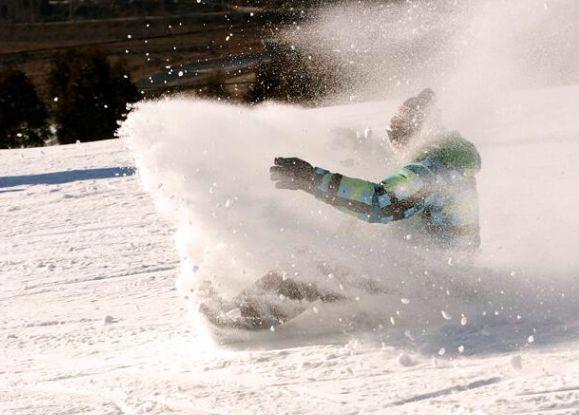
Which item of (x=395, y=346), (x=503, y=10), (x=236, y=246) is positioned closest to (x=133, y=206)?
(x=503, y=10)

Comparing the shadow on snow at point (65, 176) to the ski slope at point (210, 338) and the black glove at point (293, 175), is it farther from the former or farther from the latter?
the black glove at point (293, 175)

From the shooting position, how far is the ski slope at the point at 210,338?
4.80 meters

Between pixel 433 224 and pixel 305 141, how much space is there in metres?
1.19

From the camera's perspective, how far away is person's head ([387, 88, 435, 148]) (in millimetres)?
6176

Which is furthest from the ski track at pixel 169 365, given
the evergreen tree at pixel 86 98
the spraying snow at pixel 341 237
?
the evergreen tree at pixel 86 98

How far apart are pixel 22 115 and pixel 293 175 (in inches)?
626

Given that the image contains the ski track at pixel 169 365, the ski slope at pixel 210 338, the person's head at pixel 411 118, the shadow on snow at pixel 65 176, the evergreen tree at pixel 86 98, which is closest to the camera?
the ski track at pixel 169 365

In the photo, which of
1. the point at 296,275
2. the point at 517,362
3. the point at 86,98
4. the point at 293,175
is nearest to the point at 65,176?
the point at 86,98

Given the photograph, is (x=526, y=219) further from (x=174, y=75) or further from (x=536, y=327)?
(x=174, y=75)

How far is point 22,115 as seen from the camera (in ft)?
67.6

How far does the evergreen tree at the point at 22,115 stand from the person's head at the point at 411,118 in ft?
50.2

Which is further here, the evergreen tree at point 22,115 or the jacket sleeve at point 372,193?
the evergreen tree at point 22,115

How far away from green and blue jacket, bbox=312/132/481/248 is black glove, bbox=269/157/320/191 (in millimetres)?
47

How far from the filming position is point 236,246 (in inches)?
243
